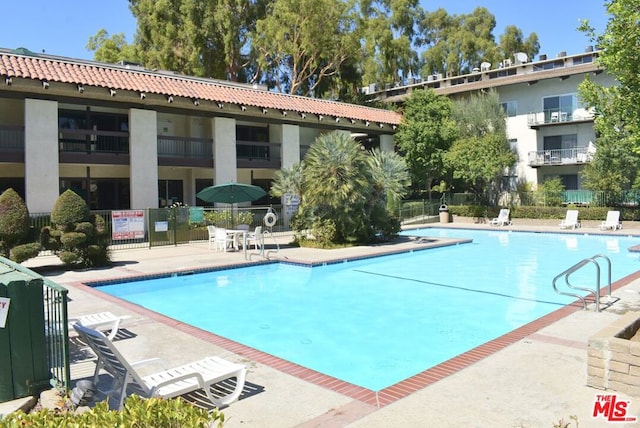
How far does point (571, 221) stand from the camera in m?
27.6

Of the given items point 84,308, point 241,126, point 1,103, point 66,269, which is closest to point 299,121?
point 241,126

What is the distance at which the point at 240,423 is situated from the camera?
4.67 metres

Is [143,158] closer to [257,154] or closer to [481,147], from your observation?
[257,154]

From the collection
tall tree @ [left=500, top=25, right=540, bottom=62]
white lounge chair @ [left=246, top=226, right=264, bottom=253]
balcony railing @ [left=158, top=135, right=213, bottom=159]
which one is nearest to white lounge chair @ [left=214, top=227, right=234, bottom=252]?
white lounge chair @ [left=246, top=226, right=264, bottom=253]

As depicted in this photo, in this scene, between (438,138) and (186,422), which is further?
(438,138)

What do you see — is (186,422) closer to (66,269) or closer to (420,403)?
(420,403)

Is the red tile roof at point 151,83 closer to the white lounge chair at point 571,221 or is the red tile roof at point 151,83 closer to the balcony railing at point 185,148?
the balcony railing at point 185,148

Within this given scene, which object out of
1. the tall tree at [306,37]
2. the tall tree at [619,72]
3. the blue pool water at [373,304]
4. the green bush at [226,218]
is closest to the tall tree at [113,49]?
the tall tree at [306,37]

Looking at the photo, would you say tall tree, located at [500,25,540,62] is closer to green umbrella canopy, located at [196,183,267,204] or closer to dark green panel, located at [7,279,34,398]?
green umbrella canopy, located at [196,183,267,204]

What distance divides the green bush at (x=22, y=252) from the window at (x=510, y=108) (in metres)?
33.1

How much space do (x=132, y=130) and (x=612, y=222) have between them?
976 inches

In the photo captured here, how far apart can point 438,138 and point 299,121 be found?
9999 mm

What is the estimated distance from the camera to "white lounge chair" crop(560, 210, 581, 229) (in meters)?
27.5

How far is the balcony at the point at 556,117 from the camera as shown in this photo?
3309 centimetres
